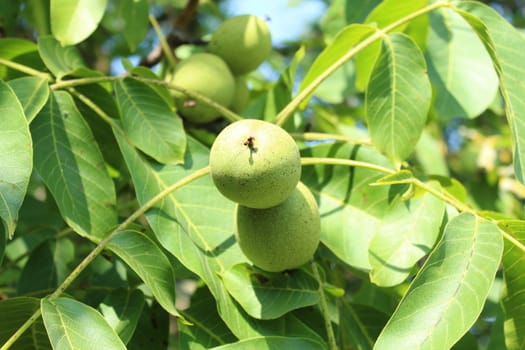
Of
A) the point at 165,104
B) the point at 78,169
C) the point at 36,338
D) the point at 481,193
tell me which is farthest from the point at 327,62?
the point at 481,193

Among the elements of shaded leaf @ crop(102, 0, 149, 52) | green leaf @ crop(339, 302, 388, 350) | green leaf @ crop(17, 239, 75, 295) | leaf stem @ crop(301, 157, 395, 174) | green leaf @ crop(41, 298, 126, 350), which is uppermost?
shaded leaf @ crop(102, 0, 149, 52)

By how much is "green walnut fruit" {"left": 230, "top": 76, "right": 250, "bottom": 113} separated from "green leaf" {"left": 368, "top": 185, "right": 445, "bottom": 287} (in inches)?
28.8

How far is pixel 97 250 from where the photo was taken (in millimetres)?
1206

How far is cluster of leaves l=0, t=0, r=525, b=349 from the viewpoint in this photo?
1123mm

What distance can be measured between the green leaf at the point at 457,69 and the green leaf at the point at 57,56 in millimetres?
940

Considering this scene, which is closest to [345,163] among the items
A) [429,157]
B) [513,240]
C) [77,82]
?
[513,240]

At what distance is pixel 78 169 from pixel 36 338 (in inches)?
13.9

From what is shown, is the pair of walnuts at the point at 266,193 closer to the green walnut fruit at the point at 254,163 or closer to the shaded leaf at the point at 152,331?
the green walnut fruit at the point at 254,163

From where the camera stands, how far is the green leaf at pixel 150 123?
144cm

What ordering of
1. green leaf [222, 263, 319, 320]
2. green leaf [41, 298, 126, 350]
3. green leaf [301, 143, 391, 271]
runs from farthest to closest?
green leaf [301, 143, 391, 271] → green leaf [222, 263, 319, 320] → green leaf [41, 298, 126, 350]

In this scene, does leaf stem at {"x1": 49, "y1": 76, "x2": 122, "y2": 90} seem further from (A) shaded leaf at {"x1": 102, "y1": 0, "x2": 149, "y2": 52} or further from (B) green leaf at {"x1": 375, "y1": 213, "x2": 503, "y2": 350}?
(B) green leaf at {"x1": 375, "y1": 213, "x2": 503, "y2": 350}

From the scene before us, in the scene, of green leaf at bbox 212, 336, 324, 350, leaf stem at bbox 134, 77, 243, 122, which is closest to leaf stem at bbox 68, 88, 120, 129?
leaf stem at bbox 134, 77, 243, 122

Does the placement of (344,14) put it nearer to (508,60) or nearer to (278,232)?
(508,60)

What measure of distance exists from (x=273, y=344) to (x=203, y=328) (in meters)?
0.21
